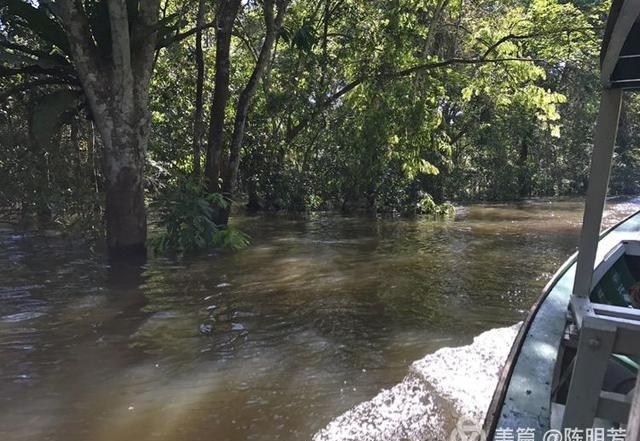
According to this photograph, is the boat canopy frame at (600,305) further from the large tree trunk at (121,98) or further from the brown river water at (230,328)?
the large tree trunk at (121,98)

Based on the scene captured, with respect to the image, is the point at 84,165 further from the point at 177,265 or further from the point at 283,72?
the point at 283,72

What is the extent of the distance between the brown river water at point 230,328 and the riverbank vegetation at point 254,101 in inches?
56.4

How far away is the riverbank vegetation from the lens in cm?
906

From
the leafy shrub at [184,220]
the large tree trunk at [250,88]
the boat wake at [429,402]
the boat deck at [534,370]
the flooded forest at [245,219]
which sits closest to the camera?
the boat deck at [534,370]

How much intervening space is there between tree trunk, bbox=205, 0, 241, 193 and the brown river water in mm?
1857

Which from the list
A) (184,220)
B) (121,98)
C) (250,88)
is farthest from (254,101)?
(121,98)

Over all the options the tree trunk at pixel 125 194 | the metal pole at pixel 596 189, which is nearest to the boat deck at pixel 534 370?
the metal pole at pixel 596 189

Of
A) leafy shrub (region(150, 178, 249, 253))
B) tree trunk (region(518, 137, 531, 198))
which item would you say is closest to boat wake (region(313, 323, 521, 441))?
leafy shrub (region(150, 178, 249, 253))

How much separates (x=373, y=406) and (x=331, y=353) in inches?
47.6

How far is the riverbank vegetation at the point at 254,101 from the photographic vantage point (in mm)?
9062

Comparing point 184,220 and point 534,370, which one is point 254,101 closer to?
point 184,220

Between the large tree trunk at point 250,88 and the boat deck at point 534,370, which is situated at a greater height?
the large tree trunk at point 250,88

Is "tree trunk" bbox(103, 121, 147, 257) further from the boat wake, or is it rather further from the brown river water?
the boat wake

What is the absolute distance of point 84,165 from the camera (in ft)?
34.1
